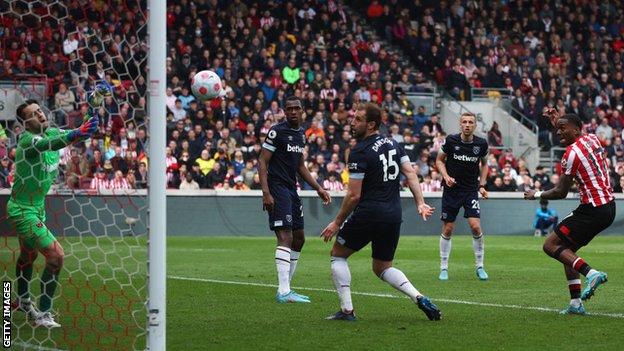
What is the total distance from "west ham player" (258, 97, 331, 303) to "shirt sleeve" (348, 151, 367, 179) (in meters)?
2.41

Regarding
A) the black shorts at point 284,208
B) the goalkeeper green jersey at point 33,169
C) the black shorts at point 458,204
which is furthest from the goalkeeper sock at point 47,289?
the black shorts at point 458,204

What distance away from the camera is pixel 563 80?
131 feet

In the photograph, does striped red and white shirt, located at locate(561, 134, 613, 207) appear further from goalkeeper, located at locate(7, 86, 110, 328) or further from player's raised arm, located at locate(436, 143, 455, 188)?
goalkeeper, located at locate(7, 86, 110, 328)

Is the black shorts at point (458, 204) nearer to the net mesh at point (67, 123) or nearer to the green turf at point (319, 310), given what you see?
the green turf at point (319, 310)

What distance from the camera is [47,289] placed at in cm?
1080

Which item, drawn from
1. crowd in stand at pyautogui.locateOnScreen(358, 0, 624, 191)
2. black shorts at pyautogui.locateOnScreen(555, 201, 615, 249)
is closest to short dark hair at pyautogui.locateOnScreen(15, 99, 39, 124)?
black shorts at pyautogui.locateOnScreen(555, 201, 615, 249)

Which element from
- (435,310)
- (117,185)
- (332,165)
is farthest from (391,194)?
(332,165)

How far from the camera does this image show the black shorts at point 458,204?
55.2 feet

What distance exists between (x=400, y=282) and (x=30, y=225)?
11.8 feet

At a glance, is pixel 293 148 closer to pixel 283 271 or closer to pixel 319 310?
pixel 283 271

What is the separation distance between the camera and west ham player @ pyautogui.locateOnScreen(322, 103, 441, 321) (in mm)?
10836

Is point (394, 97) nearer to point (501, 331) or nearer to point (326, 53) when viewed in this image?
point (326, 53)

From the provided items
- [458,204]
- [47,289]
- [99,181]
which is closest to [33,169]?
[47,289]

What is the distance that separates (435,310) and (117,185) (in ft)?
34.8
